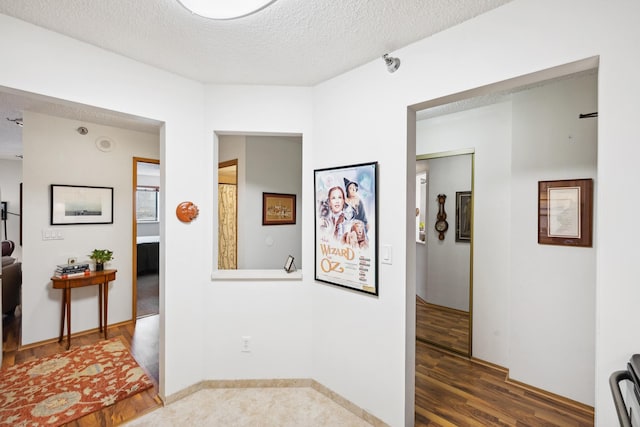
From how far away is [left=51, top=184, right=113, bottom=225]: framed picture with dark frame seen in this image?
3.43 meters

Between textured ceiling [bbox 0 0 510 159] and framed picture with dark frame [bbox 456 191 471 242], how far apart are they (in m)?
2.79

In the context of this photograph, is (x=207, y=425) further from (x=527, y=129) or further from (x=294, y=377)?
(x=527, y=129)

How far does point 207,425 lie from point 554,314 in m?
2.73

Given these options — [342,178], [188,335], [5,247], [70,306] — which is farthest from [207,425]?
[5,247]

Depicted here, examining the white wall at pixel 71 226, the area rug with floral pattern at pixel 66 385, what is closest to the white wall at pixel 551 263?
the area rug with floral pattern at pixel 66 385

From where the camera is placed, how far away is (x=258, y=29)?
5.60 feet

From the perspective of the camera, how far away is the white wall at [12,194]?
610 cm

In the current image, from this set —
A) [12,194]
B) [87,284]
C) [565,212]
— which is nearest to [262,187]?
[87,284]

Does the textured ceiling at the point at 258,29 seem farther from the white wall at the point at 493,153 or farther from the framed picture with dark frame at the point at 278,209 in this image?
the framed picture with dark frame at the point at 278,209

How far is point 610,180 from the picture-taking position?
49.4 inches

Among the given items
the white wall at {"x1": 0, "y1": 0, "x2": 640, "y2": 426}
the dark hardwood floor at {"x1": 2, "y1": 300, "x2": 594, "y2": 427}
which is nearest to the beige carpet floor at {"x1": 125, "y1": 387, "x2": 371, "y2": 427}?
the white wall at {"x1": 0, "y1": 0, "x2": 640, "y2": 426}

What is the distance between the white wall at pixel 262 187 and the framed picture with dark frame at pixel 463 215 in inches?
88.0

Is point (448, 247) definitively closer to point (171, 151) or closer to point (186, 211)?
point (186, 211)

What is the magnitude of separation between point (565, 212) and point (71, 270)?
4774 mm
